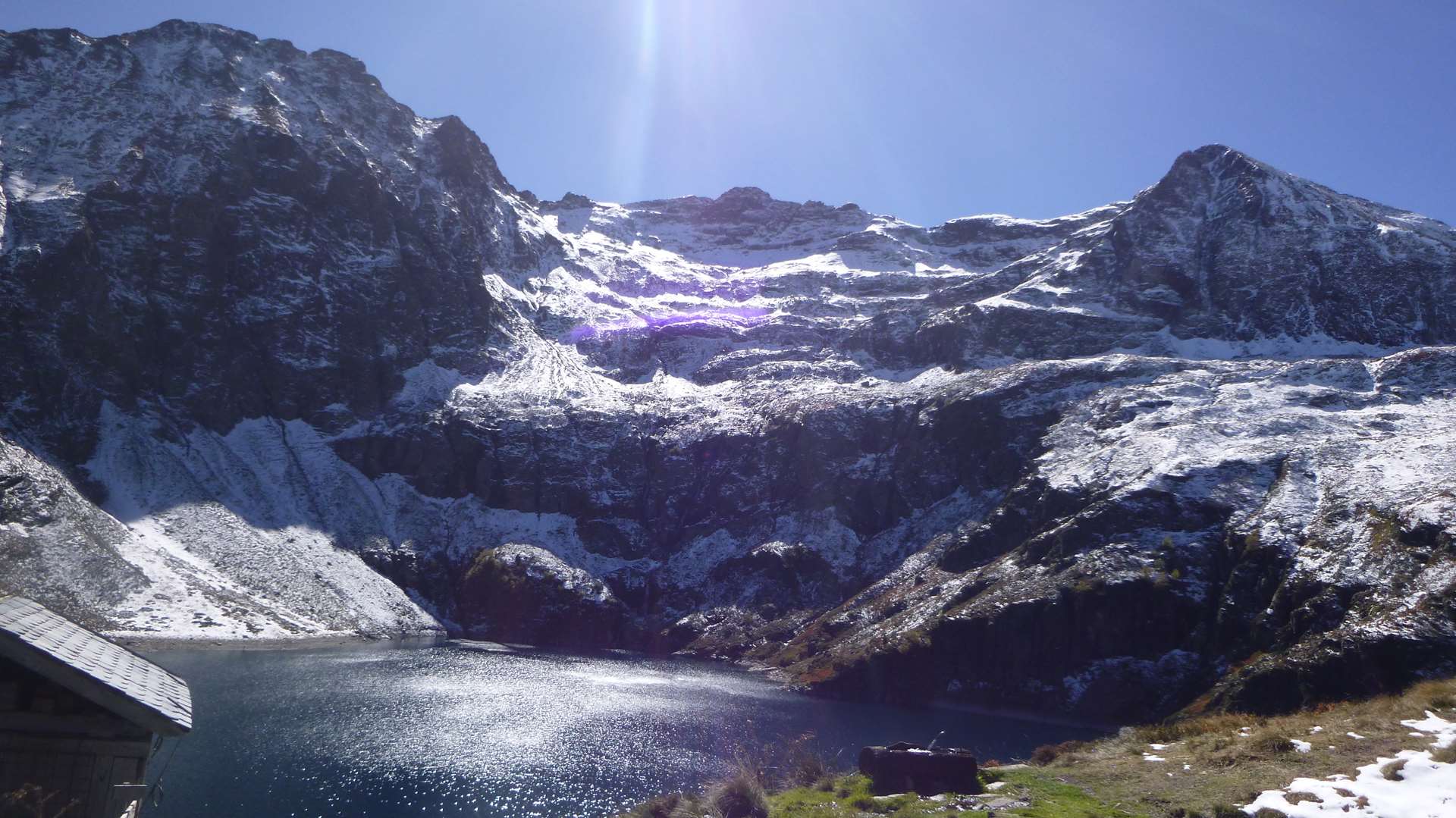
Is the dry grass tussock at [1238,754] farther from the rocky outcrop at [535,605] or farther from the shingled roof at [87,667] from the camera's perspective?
the rocky outcrop at [535,605]

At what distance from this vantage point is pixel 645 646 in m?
133

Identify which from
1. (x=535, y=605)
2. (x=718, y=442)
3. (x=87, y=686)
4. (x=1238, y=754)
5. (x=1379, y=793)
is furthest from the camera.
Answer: (x=718, y=442)

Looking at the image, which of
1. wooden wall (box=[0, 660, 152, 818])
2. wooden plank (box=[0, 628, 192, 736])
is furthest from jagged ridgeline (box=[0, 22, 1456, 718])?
wooden wall (box=[0, 660, 152, 818])

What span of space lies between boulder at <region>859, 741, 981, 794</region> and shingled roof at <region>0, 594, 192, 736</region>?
22.7 metres

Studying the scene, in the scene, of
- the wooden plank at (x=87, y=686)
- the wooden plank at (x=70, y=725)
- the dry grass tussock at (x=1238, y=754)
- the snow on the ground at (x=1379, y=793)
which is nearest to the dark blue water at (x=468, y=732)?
the dry grass tussock at (x=1238, y=754)

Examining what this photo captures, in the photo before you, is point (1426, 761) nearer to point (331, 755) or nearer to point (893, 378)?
point (331, 755)

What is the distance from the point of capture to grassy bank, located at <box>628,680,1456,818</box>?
22.8 m

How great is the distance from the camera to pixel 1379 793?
66.9ft

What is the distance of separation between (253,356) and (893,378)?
392 feet

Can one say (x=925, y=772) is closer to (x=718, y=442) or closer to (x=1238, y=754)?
(x=1238, y=754)

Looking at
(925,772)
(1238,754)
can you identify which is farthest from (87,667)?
(1238,754)

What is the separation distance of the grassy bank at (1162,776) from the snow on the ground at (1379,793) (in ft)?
0.61

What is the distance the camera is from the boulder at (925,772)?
2775 centimetres

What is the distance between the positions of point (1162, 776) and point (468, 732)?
44.0m
